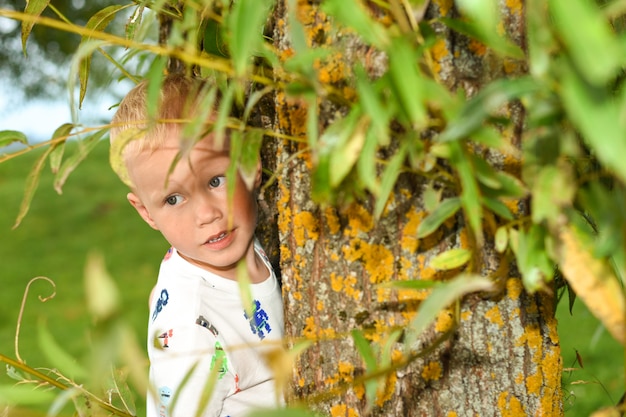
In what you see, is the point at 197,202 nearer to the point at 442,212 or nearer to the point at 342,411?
the point at 342,411

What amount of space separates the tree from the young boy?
16 centimetres

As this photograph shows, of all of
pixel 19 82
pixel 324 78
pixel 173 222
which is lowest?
pixel 173 222

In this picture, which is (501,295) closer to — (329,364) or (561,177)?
(329,364)

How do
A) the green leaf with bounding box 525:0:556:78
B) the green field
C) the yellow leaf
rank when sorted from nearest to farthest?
the green leaf with bounding box 525:0:556:78
the yellow leaf
the green field

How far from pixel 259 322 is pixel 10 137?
683 millimetres

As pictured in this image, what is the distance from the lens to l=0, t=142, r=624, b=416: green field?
4637mm

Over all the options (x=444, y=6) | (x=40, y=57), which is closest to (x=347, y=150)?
(x=444, y=6)

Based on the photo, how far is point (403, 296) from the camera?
114cm

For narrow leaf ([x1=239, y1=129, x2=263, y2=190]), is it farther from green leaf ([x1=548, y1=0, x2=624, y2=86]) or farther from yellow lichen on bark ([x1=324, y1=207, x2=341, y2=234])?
green leaf ([x1=548, y1=0, x2=624, y2=86])

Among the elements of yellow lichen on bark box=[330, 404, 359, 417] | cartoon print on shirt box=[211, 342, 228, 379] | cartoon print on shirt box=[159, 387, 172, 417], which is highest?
cartoon print on shirt box=[211, 342, 228, 379]

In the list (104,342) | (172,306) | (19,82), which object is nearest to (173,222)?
(172,306)

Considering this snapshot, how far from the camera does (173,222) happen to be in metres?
1.49

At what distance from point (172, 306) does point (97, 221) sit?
6560mm

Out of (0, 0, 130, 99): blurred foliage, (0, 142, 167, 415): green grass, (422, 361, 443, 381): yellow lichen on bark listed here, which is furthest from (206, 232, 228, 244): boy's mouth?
(0, 0, 130, 99): blurred foliage
